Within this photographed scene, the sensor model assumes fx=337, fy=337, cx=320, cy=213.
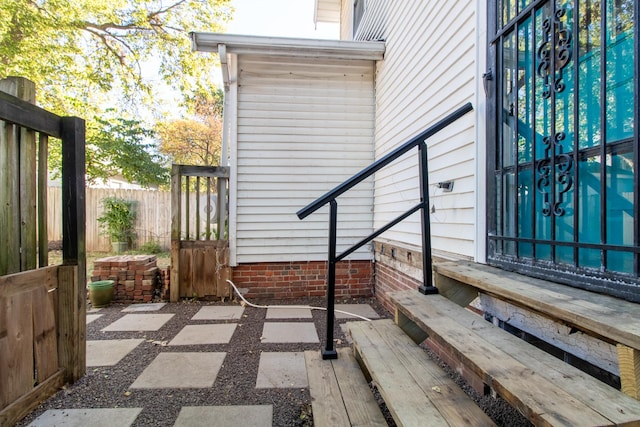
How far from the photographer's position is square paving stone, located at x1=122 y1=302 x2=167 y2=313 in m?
3.79

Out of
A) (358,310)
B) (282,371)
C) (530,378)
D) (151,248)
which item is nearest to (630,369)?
(530,378)

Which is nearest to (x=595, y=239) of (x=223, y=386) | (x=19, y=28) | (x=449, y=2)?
(x=449, y=2)

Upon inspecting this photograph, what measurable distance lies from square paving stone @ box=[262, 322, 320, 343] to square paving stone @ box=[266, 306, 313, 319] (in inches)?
7.9

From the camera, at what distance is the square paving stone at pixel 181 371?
2164mm

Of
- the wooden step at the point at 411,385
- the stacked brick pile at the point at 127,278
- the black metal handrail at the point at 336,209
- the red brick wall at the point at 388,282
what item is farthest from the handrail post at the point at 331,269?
the stacked brick pile at the point at 127,278

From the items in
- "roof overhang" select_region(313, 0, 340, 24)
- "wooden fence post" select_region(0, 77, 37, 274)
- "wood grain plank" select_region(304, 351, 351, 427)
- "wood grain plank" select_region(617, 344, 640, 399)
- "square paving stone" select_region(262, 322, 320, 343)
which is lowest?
"square paving stone" select_region(262, 322, 320, 343)

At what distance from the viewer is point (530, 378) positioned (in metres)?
0.91

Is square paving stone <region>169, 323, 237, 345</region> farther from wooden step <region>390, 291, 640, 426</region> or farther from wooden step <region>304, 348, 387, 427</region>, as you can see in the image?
wooden step <region>390, 291, 640, 426</region>

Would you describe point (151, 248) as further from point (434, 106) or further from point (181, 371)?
point (434, 106)

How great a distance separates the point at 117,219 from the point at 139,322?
6.07 meters

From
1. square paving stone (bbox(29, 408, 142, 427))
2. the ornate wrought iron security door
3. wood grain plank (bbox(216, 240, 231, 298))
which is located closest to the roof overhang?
wood grain plank (bbox(216, 240, 231, 298))

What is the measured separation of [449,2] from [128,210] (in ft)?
28.5

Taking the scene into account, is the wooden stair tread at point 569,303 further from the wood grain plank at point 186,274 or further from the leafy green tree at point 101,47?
the leafy green tree at point 101,47

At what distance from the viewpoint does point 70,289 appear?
2.11 metres
